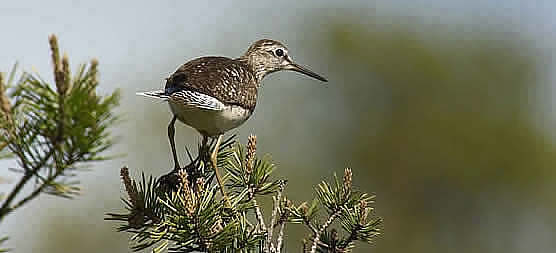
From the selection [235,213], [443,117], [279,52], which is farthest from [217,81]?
[443,117]

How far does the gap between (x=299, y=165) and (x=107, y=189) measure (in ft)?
8.63

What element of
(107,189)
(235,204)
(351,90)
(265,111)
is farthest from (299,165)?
(235,204)

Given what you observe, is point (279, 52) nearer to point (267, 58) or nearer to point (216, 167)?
point (267, 58)

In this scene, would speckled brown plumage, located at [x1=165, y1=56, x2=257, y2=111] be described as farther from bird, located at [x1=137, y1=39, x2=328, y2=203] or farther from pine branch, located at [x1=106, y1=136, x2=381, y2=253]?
pine branch, located at [x1=106, y1=136, x2=381, y2=253]

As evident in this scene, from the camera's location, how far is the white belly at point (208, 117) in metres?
2.13

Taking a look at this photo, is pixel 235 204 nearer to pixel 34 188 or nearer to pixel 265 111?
pixel 34 188

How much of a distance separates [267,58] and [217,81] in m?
0.94

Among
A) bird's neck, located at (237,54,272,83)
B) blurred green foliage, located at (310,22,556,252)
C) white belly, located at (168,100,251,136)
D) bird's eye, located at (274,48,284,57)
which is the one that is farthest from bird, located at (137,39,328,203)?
blurred green foliage, located at (310,22,556,252)

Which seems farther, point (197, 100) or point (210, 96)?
point (210, 96)

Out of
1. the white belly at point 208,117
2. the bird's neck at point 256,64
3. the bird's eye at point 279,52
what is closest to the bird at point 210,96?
the white belly at point 208,117

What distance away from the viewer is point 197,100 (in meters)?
2.07

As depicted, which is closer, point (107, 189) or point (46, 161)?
point (46, 161)

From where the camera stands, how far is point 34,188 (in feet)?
2.84

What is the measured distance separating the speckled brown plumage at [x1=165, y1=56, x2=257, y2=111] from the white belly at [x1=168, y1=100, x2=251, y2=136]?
3 centimetres
